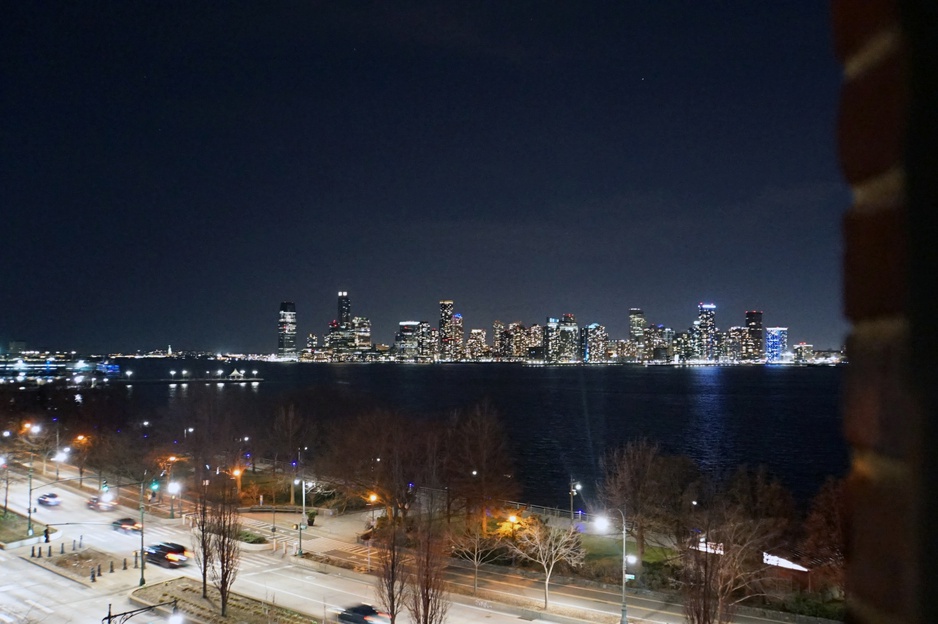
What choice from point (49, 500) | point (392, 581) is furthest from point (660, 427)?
point (392, 581)

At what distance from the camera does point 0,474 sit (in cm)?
4106

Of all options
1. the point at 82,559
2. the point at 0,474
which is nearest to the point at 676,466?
the point at 82,559

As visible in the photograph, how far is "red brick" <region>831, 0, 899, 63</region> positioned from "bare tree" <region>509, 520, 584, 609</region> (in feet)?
75.2

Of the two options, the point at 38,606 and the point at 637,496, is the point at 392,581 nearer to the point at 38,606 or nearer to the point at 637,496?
the point at 38,606

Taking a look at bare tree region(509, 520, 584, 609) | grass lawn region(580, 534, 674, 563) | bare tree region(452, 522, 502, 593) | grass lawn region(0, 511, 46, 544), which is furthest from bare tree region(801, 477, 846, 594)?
grass lawn region(0, 511, 46, 544)

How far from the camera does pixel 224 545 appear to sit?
2281cm

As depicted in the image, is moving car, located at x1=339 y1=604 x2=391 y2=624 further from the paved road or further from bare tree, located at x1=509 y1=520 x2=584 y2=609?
bare tree, located at x1=509 y1=520 x2=584 y2=609

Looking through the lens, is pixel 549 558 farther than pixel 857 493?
Yes

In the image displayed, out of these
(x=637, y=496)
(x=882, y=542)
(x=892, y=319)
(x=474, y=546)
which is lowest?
(x=474, y=546)

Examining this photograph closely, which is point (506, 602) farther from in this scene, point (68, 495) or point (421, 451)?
point (68, 495)

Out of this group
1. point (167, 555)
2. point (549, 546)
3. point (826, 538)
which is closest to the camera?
point (826, 538)

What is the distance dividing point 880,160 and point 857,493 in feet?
1.93

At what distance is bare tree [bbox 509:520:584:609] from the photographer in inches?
930

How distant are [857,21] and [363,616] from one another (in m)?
21.7
